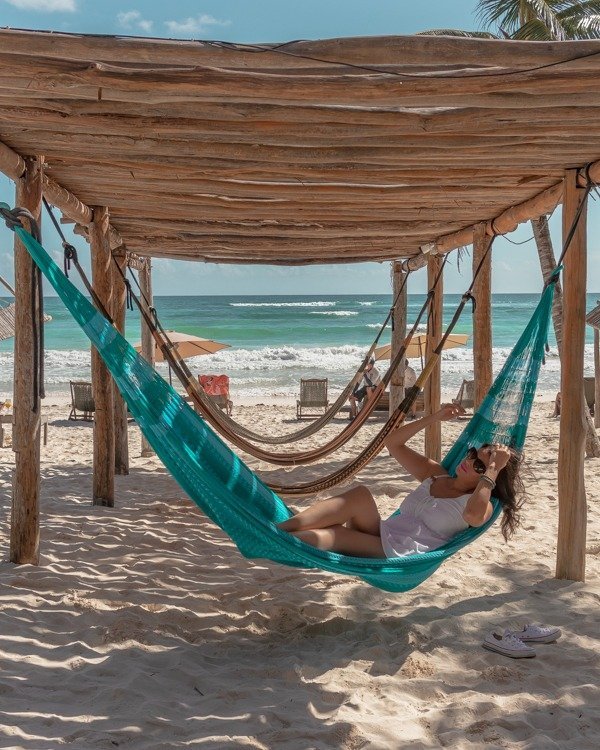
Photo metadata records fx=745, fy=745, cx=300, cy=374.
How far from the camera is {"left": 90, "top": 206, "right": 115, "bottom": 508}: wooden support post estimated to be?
3.94m

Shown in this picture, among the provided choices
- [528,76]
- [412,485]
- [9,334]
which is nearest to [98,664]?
[528,76]

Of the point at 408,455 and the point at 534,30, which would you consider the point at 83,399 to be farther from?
the point at 408,455

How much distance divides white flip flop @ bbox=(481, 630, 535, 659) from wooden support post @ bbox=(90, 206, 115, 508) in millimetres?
2379

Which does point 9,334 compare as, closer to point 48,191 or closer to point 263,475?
point 263,475

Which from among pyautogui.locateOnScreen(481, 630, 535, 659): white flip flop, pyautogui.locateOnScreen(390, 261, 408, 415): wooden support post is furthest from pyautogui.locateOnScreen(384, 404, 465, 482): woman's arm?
pyautogui.locateOnScreen(390, 261, 408, 415): wooden support post

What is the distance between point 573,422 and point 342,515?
0.97 m

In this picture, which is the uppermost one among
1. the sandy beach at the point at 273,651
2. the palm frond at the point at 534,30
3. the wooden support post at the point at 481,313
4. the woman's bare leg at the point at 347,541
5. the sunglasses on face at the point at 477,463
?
the palm frond at the point at 534,30

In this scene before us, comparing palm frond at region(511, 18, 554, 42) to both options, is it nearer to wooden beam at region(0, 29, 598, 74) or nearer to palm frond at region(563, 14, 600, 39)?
palm frond at region(563, 14, 600, 39)

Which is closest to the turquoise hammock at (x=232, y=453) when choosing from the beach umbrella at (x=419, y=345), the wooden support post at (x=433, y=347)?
the wooden support post at (x=433, y=347)

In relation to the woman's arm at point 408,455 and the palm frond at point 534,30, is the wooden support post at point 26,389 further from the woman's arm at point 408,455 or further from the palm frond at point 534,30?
the palm frond at point 534,30

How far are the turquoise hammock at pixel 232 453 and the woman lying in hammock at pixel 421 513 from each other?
0.25 feet

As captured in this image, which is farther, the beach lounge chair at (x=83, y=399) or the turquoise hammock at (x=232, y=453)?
the beach lounge chair at (x=83, y=399)

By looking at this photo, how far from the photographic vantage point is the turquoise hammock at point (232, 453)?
212 cm

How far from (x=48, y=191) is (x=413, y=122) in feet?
5.13
